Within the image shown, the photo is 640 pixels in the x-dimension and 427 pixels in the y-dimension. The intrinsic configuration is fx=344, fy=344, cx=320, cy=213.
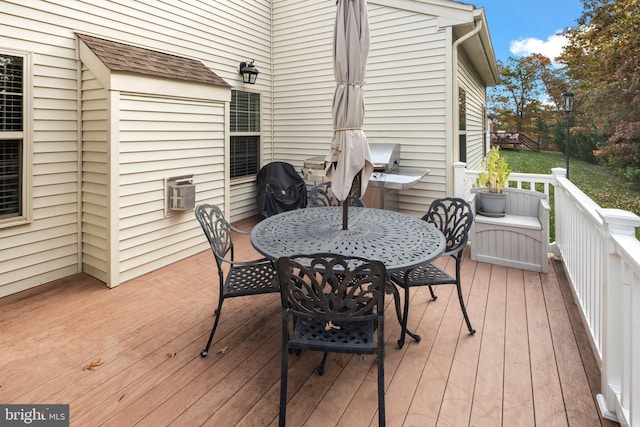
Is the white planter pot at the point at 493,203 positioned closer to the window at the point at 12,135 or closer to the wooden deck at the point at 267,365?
the wooden deck at the point at 267,365

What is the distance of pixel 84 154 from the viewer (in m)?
3.78

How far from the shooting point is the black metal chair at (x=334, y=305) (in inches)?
65.8

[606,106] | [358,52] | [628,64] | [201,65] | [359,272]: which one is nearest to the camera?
[359,272]

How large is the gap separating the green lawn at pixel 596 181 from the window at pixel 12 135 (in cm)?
1046

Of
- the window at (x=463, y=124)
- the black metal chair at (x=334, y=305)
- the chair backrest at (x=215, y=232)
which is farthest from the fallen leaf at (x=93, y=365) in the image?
the window at (x=463, y=124)

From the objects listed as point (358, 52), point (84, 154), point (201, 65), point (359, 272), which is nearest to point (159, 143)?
point (84, 154)

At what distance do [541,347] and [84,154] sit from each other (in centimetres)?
465

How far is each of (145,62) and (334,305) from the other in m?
3.71

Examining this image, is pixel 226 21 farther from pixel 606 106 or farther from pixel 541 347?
pixel 606 106

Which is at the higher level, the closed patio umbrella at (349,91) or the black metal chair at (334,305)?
the closed patio umbrella at (349,91)

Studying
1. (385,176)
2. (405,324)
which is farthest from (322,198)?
(405,324)

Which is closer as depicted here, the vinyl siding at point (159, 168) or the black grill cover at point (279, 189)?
the vinyl siding at point (159, 168)

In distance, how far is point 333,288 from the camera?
5.75 ft

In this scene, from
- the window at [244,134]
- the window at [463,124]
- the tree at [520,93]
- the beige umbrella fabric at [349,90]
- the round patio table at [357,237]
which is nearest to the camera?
the round patio table at [357,237]
